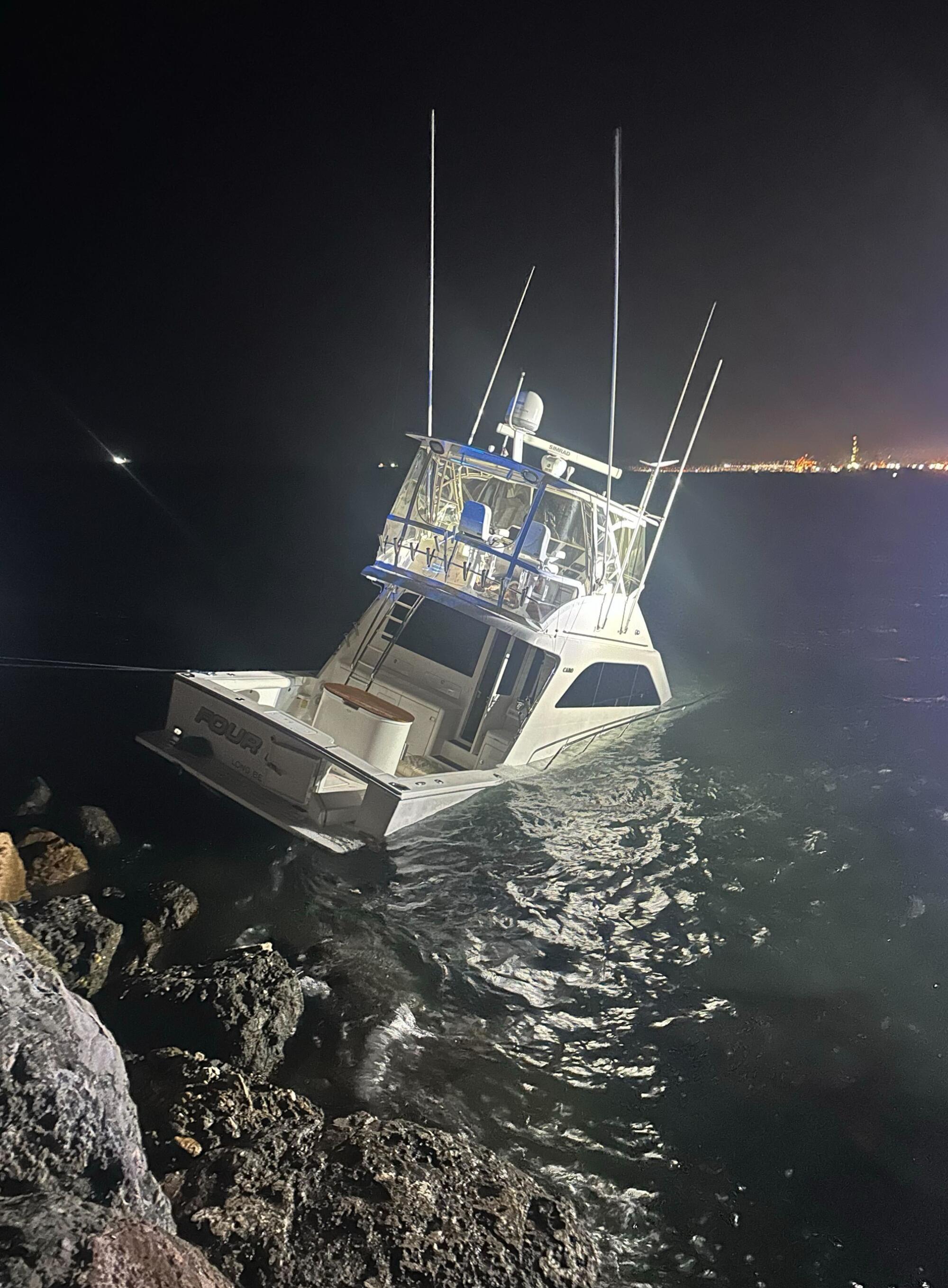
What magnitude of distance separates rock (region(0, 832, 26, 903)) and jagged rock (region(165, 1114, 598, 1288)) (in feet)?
12.4

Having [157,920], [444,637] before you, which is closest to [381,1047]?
[157,920]

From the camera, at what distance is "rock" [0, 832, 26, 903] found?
6348 mm

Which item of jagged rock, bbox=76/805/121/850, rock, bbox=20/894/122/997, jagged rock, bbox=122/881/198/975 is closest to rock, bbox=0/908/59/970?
rock, bbox=20/894/122/997

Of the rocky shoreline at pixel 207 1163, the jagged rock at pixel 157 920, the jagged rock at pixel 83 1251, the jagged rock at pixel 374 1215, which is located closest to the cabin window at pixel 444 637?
the jagged rock at pixel 157 920

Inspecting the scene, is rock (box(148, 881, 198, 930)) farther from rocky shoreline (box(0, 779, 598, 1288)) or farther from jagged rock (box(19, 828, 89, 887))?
jagged rock (box(19, 828, 89, 887))

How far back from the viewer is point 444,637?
10773mm

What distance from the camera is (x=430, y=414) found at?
1075 cm

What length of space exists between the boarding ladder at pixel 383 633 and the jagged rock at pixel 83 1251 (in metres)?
8.22

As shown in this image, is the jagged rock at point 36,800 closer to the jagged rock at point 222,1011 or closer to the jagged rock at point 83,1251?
the jagged rock at point 222,1011

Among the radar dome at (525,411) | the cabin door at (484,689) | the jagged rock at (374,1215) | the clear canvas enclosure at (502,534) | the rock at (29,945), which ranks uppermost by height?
the radar dome at (525,411)

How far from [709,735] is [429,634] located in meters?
7.16

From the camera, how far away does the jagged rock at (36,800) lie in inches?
325

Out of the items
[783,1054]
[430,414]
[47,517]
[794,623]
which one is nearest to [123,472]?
[47,517]

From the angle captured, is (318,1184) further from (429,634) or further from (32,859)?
(429,634)
